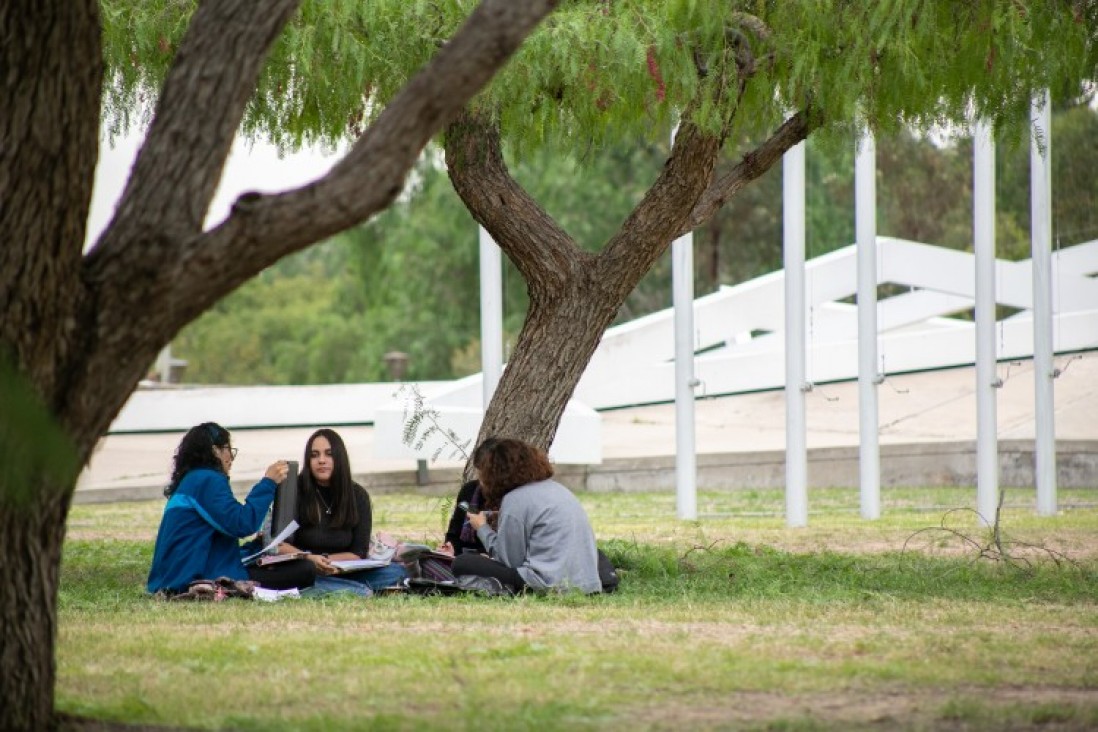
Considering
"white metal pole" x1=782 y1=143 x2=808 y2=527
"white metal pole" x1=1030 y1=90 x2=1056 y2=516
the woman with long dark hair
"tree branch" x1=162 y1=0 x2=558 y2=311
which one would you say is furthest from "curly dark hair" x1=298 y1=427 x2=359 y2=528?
"white metal pole" x1=1030 y1=90 x2=1056 y2=516

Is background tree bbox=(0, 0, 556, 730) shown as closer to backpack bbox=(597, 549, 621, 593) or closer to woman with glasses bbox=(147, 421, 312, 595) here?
woman with glasses bbox=(147, 421, 312, 595)

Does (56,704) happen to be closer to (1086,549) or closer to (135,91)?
(135,91)

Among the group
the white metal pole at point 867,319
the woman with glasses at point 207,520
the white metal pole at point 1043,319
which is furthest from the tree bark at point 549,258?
the white metal pole at point 1043,319

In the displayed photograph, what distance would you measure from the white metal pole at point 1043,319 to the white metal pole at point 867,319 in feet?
4.54

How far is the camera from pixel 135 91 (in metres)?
10.6

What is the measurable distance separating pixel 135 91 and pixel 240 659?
4890 mm

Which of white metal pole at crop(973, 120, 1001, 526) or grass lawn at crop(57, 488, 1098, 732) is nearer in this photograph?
grass lawn at crop(57, 488, 1098, 732)

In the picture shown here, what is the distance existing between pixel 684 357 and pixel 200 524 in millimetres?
6088

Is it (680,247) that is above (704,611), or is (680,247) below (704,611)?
above

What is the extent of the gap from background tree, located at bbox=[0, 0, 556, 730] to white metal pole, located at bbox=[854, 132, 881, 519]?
375 inches

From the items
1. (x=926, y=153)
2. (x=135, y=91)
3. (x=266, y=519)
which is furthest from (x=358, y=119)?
(x=926, y=153)

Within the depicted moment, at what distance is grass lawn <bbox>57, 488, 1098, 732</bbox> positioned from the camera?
5727 millimetres

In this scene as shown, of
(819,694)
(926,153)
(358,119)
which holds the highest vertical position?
(926,153)

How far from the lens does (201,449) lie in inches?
368
